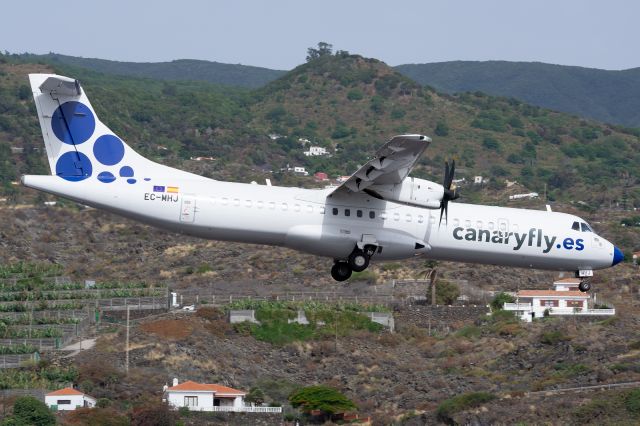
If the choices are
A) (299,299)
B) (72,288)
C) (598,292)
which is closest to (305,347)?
(299,299)

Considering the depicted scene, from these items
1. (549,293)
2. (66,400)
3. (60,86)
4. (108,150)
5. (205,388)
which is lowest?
(66,400)

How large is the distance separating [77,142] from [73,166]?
3.00 ft

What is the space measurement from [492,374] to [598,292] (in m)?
31.0

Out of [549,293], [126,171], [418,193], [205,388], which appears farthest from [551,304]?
[126,171]

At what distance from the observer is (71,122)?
157ft

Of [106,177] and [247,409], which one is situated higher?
[106,177]

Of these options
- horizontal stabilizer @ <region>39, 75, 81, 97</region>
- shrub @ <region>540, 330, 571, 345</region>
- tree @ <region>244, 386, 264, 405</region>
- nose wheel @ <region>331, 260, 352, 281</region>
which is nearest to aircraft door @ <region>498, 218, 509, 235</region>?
nose wheel @ <region>331, 260, 352, 281</region>

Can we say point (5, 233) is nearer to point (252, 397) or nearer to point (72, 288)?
point (72, 288)

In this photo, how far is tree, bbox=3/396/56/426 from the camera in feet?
269

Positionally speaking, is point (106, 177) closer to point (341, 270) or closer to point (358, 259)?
point (341, 270)

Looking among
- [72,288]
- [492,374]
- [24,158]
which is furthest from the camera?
[24,158]

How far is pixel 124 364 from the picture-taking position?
96750 mm

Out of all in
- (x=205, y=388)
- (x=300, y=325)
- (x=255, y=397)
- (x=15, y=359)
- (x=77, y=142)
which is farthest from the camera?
(x=300, y=325)

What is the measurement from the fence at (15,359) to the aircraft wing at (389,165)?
54271mm
